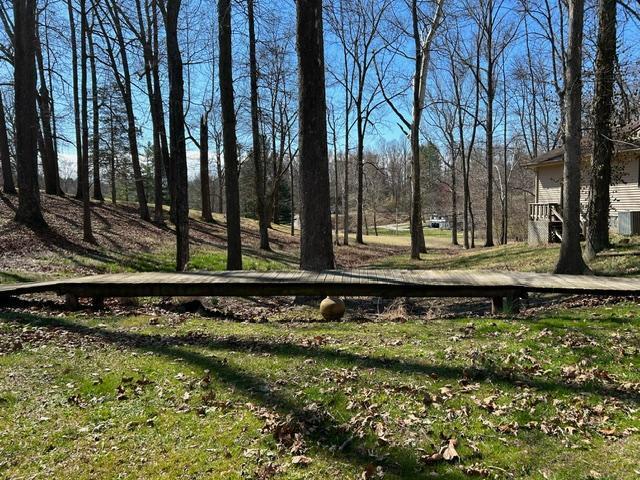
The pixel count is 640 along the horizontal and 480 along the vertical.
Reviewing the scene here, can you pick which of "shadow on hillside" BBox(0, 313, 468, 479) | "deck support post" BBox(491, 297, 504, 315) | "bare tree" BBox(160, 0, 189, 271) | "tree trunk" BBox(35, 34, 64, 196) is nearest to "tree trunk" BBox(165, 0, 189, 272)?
"bare tree" BBox(160, 0, 189, 271)

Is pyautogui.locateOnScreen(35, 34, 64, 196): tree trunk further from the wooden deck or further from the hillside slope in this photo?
the wooden deck

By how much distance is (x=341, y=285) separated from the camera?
24.1 feet

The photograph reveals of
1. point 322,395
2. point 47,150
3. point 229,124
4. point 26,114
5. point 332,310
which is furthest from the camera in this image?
point 47,150

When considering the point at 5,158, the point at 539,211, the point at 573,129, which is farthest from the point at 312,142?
the point at 539,211

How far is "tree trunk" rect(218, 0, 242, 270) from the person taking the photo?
1191cm

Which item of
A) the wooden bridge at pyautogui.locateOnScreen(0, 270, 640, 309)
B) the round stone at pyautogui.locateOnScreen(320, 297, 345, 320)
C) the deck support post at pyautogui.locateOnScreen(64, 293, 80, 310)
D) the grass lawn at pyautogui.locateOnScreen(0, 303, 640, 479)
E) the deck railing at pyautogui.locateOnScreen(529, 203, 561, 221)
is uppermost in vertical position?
the deck railing at pyautogui.locateOnScreen(529, 203, 561, 221)

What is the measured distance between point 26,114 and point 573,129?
1488 cm

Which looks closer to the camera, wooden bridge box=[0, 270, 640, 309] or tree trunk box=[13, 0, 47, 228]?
wooden bridge box=[0, 270, 640, 309]

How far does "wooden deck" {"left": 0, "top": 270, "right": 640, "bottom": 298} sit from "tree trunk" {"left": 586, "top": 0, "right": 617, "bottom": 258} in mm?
4998

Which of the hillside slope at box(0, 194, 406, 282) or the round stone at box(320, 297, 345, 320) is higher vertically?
the hillside slope at box(0, 194, 406, 282)

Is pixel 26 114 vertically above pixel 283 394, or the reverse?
pixel 26 114

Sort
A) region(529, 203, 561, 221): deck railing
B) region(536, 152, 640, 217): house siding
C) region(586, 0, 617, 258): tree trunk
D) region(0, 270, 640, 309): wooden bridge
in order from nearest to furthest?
region(0, 270, 640, 309): wooden bridge < region(586, 0, 617, 258): tree trunk < region(536, 152, 640, 217): house siding < region(529, 203, 561, 221): deck railing

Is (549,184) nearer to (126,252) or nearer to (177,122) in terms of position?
(177,122)

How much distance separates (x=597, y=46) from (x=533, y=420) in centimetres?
1132
